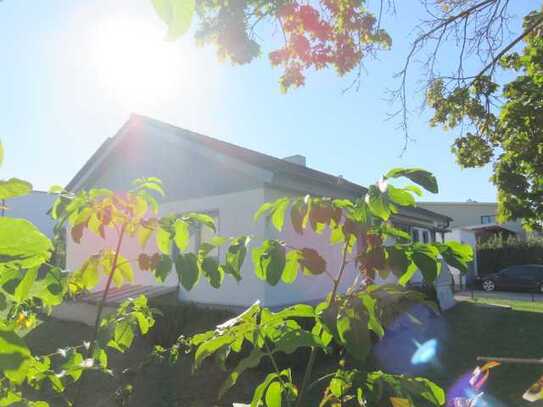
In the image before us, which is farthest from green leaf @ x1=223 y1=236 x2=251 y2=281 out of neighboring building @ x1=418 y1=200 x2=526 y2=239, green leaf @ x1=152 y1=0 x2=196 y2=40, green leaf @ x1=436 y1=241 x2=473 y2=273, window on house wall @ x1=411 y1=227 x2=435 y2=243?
neighboring building @ x1=418 y1=200 x2=526 y2=239

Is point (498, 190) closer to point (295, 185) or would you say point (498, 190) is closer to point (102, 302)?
point (295, 185)

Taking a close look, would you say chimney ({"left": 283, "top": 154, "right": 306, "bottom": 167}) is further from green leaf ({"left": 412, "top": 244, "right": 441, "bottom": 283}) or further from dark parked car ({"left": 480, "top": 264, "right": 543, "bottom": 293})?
dark parked car ({"left": 480, "top": 264, "right": 543, "bottom": 293})

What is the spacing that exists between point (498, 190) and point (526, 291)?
66.8 feet

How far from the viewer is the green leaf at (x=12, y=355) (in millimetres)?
632

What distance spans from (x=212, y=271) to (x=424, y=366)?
25.9 feet

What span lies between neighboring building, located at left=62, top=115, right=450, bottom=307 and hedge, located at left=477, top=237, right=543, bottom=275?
23869mm

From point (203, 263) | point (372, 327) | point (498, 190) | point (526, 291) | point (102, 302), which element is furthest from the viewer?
point (526, 291)

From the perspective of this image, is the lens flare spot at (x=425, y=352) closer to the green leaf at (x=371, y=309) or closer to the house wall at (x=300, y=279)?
the house wall at (x=300, y=279)

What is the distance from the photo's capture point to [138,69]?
5.63 feet

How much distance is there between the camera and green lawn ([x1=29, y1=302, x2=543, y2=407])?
6.54 metres

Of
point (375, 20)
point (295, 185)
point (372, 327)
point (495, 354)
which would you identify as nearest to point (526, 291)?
point (495, 354)

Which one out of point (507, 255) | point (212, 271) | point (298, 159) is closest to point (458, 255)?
point (212, 271)

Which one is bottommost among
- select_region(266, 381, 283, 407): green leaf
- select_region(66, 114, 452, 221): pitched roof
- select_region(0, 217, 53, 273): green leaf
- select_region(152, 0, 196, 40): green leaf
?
select_region(266, 381, 283, 407): green leaf

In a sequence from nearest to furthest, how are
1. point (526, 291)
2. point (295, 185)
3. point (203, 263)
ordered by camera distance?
point (203, 263), point (295, 185), point (526, 291)
